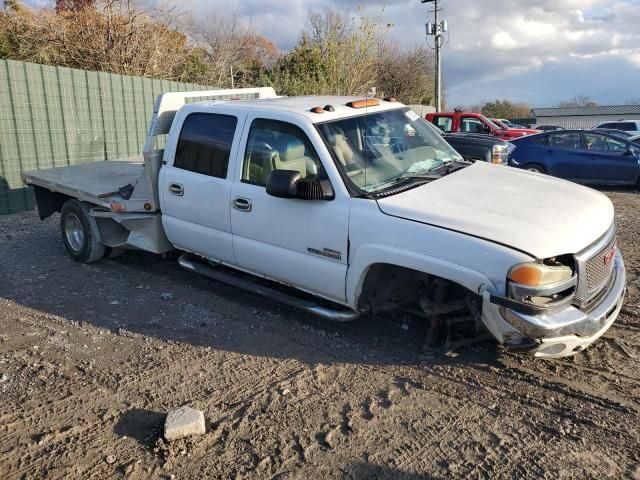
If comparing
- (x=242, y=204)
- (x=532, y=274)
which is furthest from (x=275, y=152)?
(x=532, y=274)

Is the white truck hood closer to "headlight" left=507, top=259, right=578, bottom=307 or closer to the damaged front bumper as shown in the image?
"headlight" left=507, top=259, right=578, bottom=307

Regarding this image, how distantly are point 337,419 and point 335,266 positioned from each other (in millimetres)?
1229

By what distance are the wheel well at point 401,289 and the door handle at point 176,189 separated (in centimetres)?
224

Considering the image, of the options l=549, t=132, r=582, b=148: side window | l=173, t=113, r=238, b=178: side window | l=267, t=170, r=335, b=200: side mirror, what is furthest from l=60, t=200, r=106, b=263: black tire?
l=549, t=132, r=582, b=148: side window

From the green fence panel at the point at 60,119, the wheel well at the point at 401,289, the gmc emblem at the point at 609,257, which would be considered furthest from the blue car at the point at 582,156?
the wheel well at the point at 401,289

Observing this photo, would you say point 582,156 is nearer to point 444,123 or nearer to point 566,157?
point 566,157

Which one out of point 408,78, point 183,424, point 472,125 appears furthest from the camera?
point 408,78

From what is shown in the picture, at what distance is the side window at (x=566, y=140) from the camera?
43.5ft

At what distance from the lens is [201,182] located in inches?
205

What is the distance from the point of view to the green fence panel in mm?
9688

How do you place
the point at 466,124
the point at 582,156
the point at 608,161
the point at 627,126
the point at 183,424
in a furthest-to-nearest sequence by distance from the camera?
the point at 627,126 → the point at 466,124 → the point at 582,156 → the point at 608,161 → the point at 183,424

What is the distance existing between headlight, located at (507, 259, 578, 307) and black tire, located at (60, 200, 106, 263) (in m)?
5.03

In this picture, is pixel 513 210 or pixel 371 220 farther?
pixel 371 220

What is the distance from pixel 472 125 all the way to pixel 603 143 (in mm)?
6979
